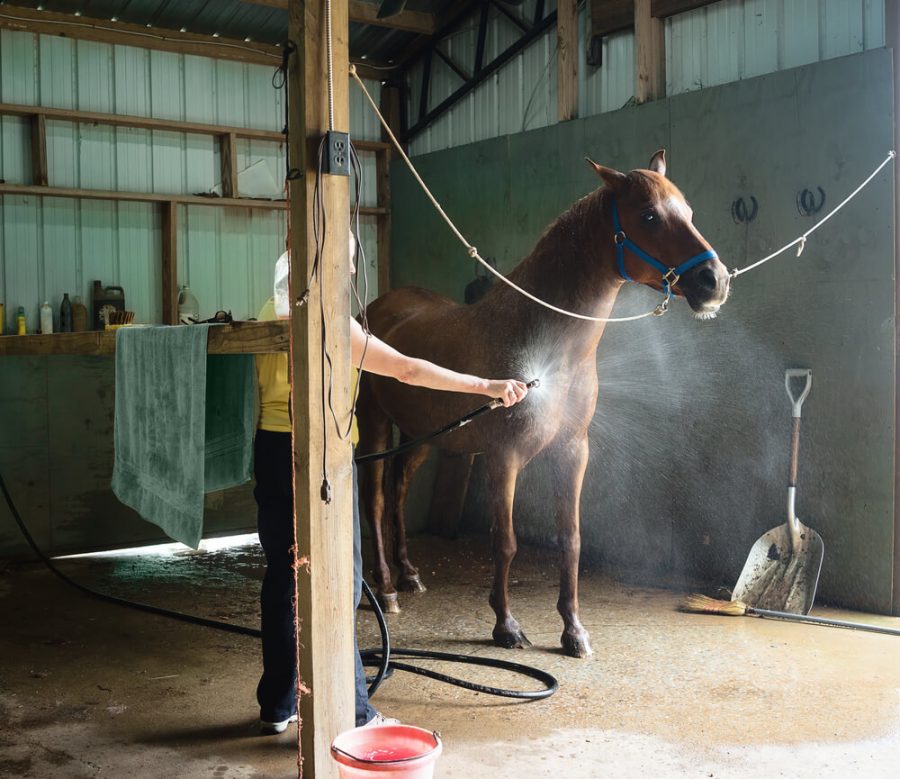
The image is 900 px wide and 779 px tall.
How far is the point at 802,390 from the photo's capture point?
470cm

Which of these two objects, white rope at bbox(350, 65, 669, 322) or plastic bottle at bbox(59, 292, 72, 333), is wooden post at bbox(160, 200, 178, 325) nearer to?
plastic bottle at bbox(59, 292, 72, 333)

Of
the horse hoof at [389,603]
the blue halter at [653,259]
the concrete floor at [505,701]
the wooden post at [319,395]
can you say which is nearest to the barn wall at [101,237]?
the concrete floor at [505,701]

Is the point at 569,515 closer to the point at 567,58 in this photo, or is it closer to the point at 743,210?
the point at 743,210

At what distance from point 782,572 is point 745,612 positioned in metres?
0.31

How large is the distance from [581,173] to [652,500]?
1.96 m

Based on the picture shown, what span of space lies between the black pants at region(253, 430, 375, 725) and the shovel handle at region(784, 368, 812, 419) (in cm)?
253

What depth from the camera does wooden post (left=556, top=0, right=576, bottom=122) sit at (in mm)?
5887

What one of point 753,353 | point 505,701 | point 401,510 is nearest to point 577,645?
point 505,701

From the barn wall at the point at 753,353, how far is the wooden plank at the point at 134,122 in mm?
2240


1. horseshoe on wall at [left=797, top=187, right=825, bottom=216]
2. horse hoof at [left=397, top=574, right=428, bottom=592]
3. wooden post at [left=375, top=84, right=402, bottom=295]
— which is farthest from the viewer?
wooden post at [left=375, top=84, right=402, bottom=295]

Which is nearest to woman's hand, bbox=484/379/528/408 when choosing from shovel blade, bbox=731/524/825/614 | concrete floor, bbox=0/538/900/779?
concrete floor, bbox=0/538/900/779

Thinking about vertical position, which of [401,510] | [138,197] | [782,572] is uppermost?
[138,197]

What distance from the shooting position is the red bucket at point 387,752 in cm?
219

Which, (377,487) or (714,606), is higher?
(377,487)
